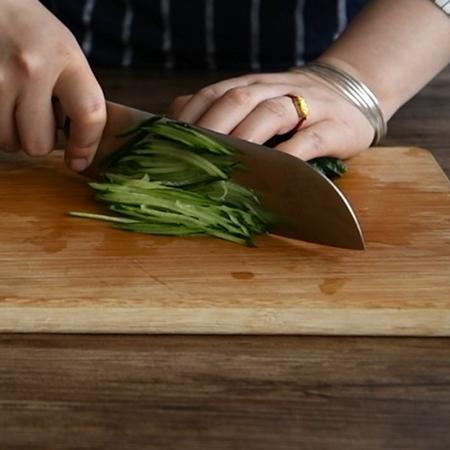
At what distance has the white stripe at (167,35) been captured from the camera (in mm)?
2184

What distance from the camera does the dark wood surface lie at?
1.00 metres

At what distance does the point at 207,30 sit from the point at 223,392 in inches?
51.2

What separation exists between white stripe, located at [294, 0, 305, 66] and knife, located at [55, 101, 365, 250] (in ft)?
2.70

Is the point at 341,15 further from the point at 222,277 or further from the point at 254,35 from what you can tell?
the point at 222,277

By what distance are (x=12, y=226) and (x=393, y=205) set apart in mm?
596

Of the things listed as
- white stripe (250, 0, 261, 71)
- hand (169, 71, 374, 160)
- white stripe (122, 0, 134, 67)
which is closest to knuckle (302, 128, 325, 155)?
hand (169, 71, 374, 160)

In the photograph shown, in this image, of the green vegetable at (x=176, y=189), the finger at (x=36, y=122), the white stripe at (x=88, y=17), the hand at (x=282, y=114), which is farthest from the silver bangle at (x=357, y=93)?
the white stripe at (x=88, y=17)

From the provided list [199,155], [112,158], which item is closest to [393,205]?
[199,155]

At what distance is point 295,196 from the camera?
1392mm

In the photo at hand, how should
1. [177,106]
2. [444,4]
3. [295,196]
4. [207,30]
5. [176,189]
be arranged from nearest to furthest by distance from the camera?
[295,196]
[176,189]
[177,106]
[444,4]
[207,30]

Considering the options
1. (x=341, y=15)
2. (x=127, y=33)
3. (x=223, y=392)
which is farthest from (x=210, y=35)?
(x=223, y=392)

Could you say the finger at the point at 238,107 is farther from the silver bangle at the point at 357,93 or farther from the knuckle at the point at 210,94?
the silver bangle at the point at 357,93

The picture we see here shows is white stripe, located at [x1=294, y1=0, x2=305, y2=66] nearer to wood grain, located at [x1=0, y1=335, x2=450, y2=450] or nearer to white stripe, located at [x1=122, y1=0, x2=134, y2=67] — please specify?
white stripe, located at [x1=122, y1=0, x2=134, y2=67]

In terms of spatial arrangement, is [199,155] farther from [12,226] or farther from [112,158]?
[12,226]
